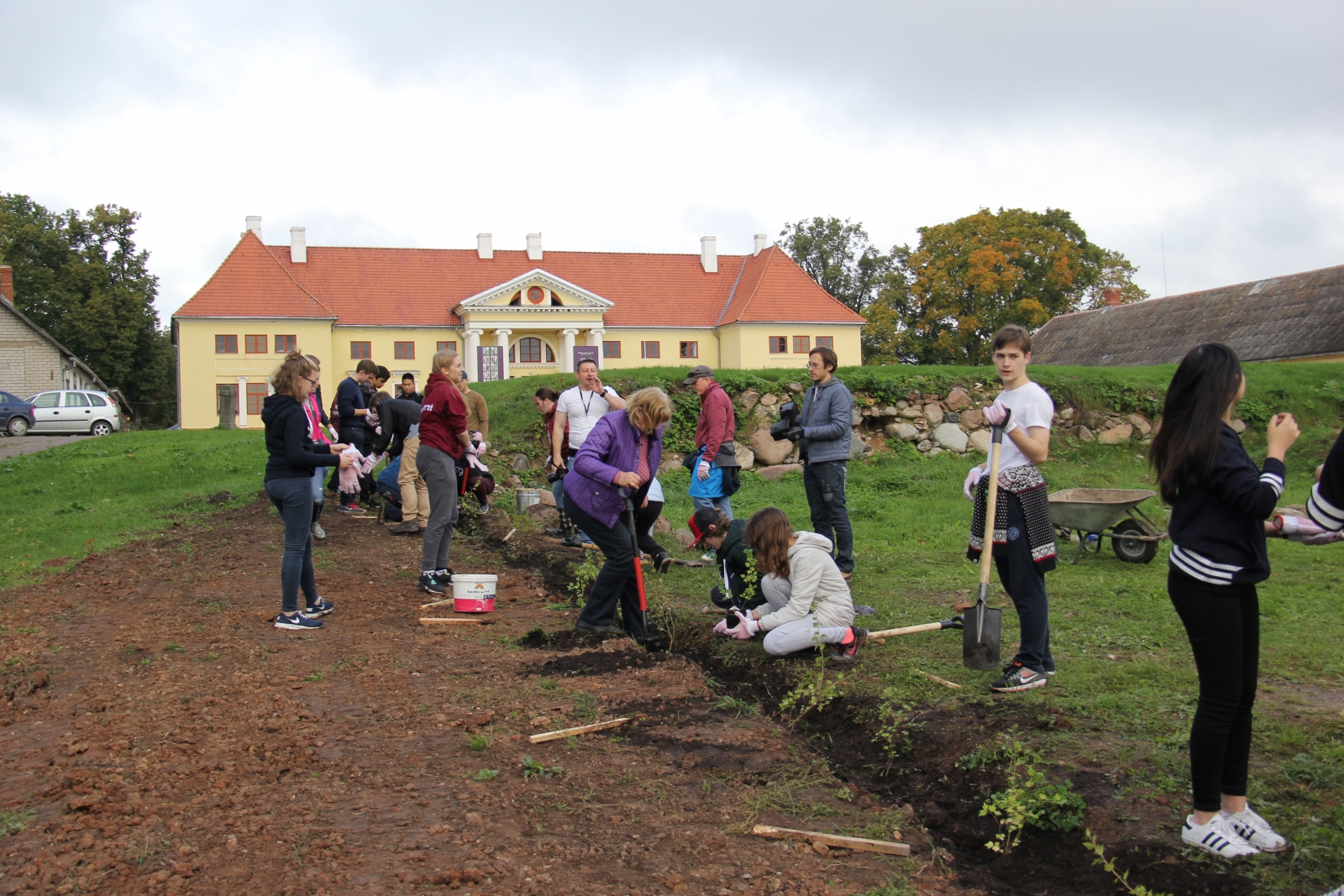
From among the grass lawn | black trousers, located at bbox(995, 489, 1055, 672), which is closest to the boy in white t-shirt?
black trousers, located at bbox(995, 489, 1055, 672)

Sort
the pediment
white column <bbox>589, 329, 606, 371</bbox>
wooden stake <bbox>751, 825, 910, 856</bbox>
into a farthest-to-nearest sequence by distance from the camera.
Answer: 1. white column <bbox>589, 329, 606, 371</bbox>
2. the pediment
3. wooden stake <bbox>751, 825, 910, 856</bbox>

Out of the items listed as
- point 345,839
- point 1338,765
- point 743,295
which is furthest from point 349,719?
point 743,295

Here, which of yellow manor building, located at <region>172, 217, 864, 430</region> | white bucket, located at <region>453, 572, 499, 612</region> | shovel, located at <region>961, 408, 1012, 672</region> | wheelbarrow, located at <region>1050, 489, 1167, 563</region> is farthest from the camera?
yellow manor building, located at <region>172, 217, 864, 430</region>

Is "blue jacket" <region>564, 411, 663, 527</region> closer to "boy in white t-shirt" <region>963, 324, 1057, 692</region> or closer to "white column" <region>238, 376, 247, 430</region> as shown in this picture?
"boy in white t-shirt" <region>963, 324, 1057, 692</region>

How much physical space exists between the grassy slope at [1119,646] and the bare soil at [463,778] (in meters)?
0.34

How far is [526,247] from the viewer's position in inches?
1960

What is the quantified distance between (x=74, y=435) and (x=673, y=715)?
30256 millimetres

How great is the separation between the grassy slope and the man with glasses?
2.22ft

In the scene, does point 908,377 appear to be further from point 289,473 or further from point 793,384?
point 289,473

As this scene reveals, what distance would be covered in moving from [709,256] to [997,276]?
15.7 m

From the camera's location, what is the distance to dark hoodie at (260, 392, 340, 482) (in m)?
6.55

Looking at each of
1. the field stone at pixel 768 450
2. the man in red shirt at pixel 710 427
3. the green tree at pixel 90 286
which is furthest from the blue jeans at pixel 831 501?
the green tree at pixel 90 286

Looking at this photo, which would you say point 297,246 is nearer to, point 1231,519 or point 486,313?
point 486,313

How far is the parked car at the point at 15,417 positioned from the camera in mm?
29172
